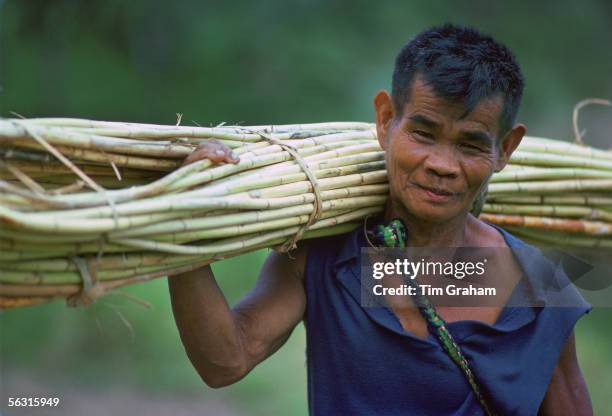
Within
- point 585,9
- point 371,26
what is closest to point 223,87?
point 371,26

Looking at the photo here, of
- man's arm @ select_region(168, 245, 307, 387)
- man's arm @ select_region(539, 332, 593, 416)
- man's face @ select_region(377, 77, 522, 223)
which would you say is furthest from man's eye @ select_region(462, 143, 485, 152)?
man's arm @ select_region(539, 332, 593, 416)

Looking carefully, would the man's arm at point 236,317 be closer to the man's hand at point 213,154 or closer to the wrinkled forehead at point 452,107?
the man's hand at point 213,154

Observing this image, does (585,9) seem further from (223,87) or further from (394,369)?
(394,369)

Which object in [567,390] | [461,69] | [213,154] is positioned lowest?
[567,390]

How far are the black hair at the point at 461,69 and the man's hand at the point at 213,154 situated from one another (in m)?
0.51

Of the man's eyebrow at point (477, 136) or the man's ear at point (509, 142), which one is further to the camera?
the man's ear at point (509, 142)

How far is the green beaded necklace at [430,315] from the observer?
2258 mm

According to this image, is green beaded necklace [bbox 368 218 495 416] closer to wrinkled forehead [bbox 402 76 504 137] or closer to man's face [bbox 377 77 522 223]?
man's face [bbox 377 77 522 223]

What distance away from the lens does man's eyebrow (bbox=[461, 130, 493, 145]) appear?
7.07ft

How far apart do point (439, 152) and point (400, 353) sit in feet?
1.71

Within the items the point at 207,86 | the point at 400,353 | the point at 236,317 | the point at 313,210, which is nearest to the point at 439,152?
the point at 313,210

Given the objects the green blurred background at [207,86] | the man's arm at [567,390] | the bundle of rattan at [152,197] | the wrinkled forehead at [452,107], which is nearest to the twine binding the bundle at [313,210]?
the bundle of rattan at [152,197]

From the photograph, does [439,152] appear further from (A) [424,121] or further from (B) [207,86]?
(B) [207,86]

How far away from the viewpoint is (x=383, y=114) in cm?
232
